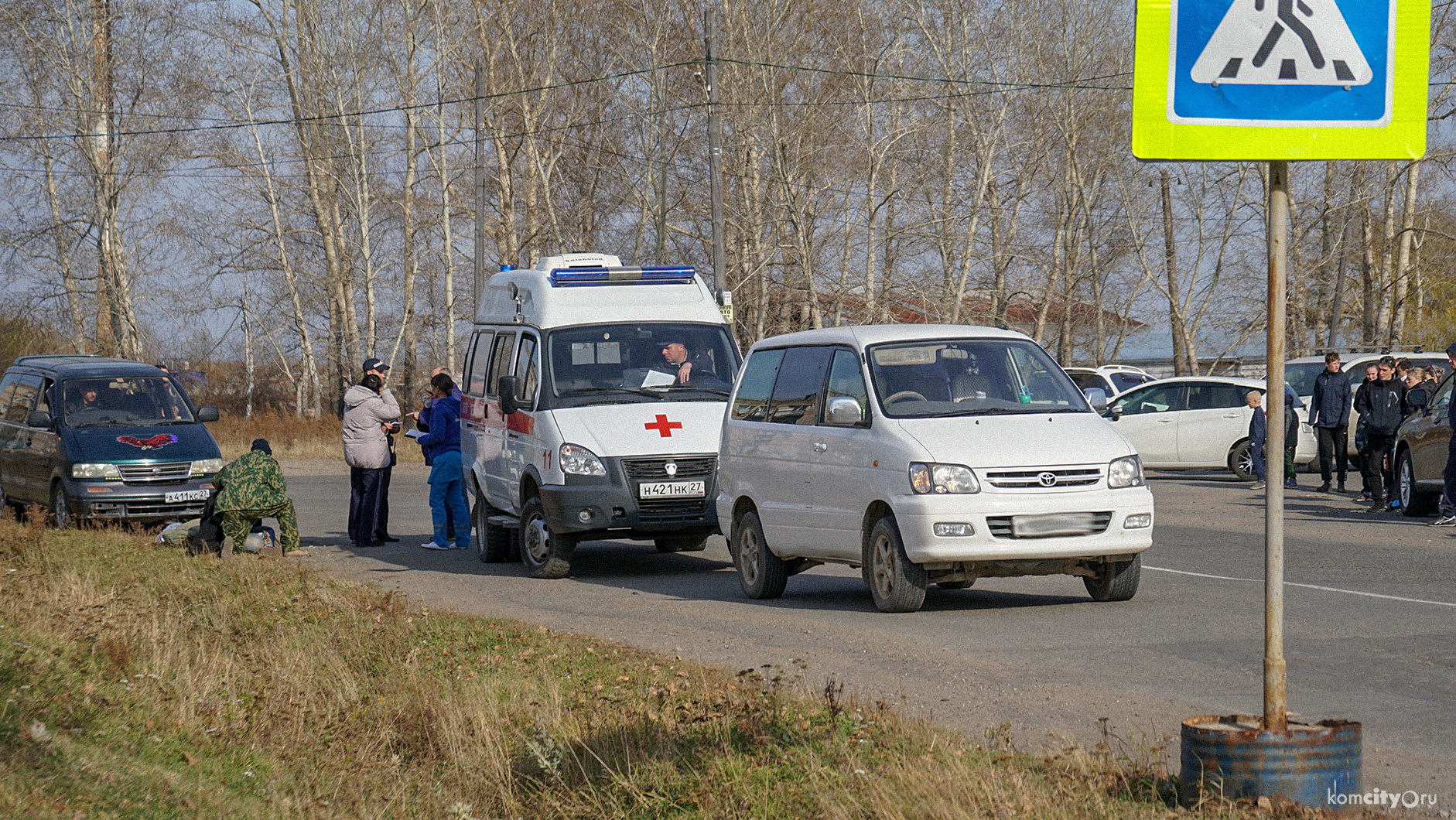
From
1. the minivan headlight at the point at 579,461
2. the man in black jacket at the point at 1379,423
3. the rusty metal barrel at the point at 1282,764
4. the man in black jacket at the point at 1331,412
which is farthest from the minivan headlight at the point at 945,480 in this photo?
the man in black jacket at the point at 1331,412

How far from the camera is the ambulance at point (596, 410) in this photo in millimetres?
12703

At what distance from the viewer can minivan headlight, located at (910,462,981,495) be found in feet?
31.5

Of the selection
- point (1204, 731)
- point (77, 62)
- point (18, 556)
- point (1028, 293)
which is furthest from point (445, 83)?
point (1204, 731)

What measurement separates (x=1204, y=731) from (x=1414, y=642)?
14.9 feet

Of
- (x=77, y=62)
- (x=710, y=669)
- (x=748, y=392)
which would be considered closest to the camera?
(x=710, y=669)

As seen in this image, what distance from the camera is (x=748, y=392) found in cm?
1195

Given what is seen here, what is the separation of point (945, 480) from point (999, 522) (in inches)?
17.1

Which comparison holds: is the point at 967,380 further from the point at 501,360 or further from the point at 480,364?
the point at 480,364

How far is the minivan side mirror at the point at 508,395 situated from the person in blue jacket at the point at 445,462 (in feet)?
7.10

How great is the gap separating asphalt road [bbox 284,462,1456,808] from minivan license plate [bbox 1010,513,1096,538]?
594 millimetres

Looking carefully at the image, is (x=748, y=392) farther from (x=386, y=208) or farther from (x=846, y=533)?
(x=386, y=208)

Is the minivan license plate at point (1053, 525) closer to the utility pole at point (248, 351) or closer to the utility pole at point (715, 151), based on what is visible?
the utility pole at point (715, 151)

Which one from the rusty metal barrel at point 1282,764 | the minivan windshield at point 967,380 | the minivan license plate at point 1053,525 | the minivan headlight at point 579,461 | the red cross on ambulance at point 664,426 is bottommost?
the rusty metal barrel at point 1282,764

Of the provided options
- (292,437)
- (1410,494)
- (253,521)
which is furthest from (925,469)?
(292,437)
